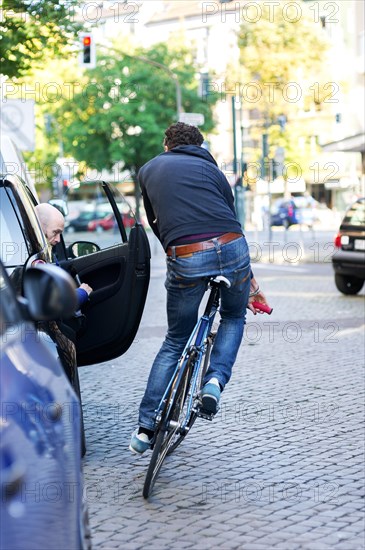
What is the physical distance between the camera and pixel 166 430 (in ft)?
19.5

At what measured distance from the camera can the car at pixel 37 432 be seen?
10.1ft

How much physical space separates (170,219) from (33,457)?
3.21m

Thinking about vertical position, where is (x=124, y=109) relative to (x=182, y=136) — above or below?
above

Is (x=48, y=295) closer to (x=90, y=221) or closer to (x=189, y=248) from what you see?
(x=189, y=248)

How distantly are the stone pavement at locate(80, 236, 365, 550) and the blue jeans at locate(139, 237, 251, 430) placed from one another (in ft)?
1.61

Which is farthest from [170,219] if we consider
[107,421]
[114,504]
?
[107,421]

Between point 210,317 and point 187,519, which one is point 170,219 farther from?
point 187,519

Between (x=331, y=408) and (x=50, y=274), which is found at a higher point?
(x=50, y=274)

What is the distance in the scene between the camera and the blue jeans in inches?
247

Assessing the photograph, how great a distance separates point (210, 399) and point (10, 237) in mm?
1277

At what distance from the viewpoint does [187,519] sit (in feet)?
17.9

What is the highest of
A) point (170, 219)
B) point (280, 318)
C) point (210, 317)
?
point (170, 219)

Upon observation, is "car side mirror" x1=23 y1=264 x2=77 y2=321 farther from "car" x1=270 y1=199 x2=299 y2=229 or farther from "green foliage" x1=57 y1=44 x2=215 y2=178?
"green foliage" x1=57 y1=44 x2=215 y2=178

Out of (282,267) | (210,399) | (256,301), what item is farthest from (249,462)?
(282,267)
